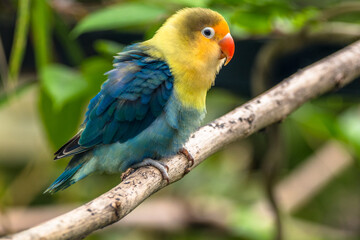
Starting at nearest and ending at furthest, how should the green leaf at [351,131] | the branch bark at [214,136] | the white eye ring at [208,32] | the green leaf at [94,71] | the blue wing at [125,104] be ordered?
the branch bark at [214,136] < the blue wing at [125,104] < the white eye ring at [208,32] < the green leaf at [94,71] < the green leaf at [351,131]

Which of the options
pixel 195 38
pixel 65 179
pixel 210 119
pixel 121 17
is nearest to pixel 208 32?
pixel 195 38

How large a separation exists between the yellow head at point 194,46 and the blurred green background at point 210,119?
6 centimetres

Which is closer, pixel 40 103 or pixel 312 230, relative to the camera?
pixel 40 103

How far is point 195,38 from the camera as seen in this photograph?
4.47 ft

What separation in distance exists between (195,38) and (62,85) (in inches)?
15.9

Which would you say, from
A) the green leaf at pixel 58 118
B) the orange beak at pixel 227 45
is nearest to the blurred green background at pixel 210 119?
the green leaf at pixel 58 118

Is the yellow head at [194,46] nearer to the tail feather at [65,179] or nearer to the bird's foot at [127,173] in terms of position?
the bird's foot at [127,173]

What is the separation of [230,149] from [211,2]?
1.30m

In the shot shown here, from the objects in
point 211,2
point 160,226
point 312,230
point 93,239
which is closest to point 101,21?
point 211,2

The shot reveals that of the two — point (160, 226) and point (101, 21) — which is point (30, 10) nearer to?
point (101, 21)

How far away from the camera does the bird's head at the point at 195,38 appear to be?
1.34 meters

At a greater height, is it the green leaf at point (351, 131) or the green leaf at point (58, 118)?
the green leaf at point (58, 118)

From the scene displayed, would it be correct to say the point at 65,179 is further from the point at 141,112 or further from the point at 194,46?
the point at 194,46

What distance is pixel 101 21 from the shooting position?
1.40 m
